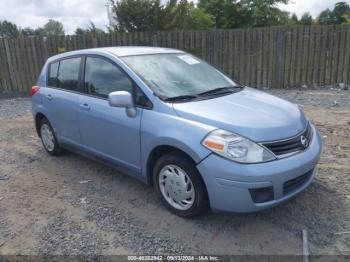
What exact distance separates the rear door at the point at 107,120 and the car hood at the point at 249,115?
2.19 feet

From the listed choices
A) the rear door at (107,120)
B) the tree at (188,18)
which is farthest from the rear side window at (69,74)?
the tree at (188,18)

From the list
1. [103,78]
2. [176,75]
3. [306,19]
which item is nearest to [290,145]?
[176,75]

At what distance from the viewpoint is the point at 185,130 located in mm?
3078

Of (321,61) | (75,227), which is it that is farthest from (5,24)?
(75,227)

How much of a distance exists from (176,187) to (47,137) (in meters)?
2.93

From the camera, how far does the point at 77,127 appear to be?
14.5 feet

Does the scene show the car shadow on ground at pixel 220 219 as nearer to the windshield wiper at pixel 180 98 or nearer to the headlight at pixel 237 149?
the headlight at pixel 237 149

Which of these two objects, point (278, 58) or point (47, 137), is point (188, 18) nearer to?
point (278, 58)

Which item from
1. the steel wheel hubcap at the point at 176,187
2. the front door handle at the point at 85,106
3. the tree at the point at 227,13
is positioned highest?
the tree at the point at 227,13

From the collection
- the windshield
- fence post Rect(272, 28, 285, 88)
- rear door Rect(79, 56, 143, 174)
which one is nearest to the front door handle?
rear door Rect(79, 56, 143, 174)

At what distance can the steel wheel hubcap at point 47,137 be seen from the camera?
522 centimetres

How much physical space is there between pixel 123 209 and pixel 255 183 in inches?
62.0

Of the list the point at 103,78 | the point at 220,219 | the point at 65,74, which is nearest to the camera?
the point at 220,219

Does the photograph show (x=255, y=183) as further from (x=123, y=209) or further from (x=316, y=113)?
(x=316, y=113)
